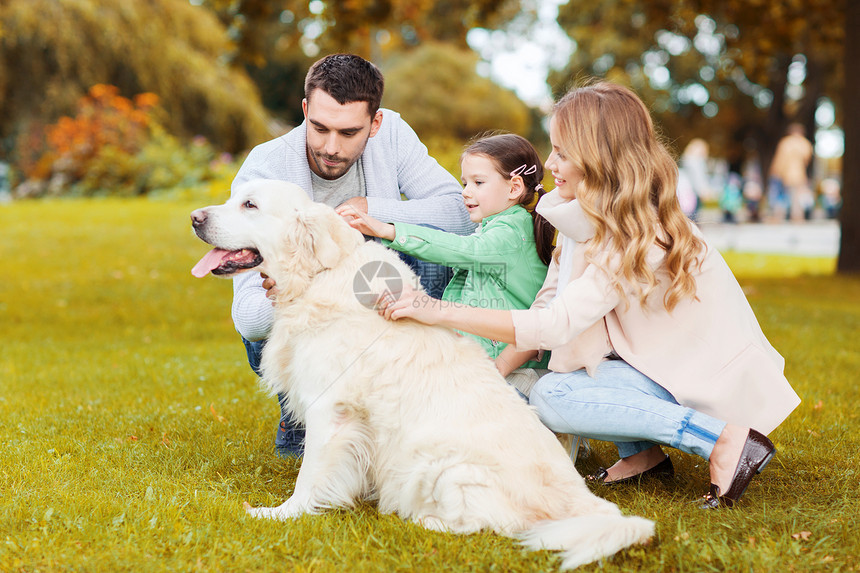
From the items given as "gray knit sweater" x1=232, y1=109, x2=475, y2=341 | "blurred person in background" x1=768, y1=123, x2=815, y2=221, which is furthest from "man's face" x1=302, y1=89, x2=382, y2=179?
"blurred person in background" x1=768, y1=123, x2=815, y2=221

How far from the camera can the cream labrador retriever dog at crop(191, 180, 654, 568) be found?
2.99 meters

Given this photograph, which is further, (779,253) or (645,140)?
(779,253)

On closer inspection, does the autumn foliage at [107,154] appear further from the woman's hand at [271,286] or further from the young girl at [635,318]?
the young girl at [635,318]

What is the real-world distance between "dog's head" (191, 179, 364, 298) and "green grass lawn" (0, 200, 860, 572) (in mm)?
1031

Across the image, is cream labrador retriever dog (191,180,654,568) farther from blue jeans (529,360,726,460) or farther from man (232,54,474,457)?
man (232,54,474,457)

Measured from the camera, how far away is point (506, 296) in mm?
3838

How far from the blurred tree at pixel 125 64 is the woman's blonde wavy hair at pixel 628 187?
15651 millimetres

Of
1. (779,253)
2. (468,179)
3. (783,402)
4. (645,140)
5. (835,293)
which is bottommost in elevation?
(779,253)

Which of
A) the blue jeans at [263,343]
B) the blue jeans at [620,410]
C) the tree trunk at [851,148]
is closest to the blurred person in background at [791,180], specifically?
the tree trunk at [851,148]

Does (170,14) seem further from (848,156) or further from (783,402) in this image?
(783,402)

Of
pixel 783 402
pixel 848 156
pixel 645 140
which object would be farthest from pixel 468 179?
pixel 848 156

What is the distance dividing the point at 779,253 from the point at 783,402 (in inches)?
537

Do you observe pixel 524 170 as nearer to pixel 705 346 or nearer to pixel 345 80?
pixel 345 80

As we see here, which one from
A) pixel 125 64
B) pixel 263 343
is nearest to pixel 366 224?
pixel 263 343
